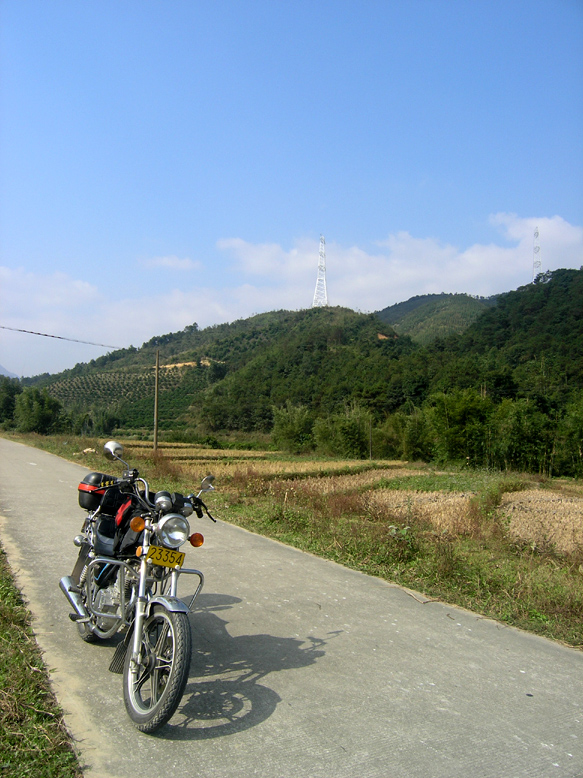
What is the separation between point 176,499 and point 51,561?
3.60m

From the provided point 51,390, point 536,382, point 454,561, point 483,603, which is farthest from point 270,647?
point 51,390

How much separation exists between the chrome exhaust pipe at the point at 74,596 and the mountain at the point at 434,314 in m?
102

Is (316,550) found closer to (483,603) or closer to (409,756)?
(483,603)

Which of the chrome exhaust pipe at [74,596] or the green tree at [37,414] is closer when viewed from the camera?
the chrome exhaust pipe at [74,596]

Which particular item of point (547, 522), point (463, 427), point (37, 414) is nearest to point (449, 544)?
point (547, 522)

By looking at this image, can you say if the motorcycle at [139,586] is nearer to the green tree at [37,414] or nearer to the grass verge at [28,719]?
the grass verge at [28,719]

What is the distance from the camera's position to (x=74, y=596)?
4340mm

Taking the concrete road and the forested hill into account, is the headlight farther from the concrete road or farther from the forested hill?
the forested hill

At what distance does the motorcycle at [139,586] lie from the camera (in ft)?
10.0

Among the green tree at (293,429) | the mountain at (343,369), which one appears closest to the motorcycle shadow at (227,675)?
the mountain at (343,369)

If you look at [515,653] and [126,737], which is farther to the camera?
[515,653]

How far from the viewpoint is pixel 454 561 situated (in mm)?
6582

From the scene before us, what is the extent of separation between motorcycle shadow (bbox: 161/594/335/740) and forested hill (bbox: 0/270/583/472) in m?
35.7

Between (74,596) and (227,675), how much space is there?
Answer: 1378 millimetres
